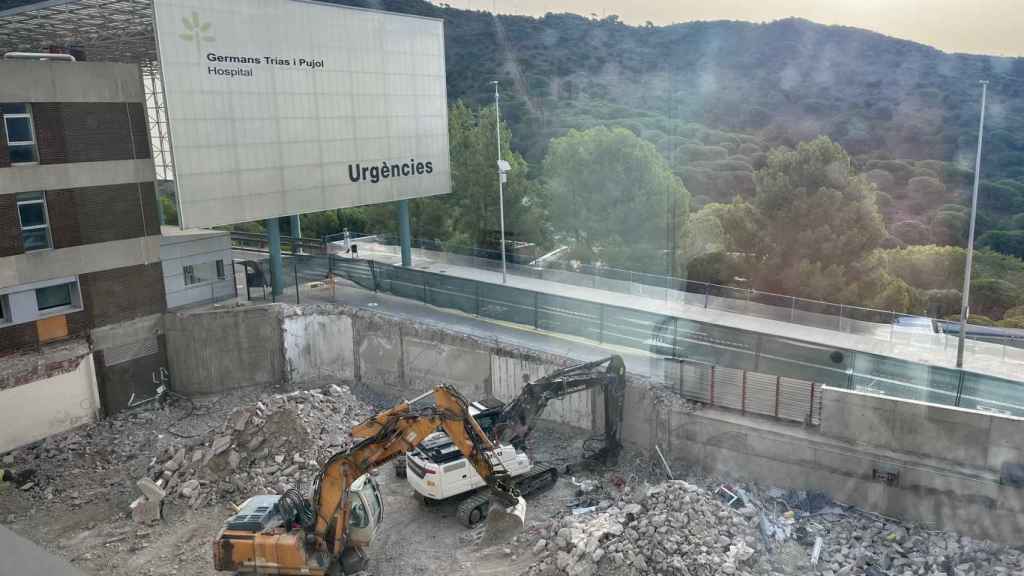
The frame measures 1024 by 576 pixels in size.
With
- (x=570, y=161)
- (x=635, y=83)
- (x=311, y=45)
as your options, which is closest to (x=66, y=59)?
(x=311, y=45)

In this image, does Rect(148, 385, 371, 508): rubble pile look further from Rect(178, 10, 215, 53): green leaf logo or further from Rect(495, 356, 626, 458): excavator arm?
Rect(178, 10, 215, 53): green leaf logo

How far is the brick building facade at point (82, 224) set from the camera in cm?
2388

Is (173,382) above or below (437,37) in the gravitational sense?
below

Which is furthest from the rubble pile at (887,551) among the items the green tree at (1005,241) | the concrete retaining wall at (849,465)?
the green tree at (1005,241)

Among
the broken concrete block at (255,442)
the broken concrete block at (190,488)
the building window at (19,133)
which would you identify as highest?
the building window at (19,133)

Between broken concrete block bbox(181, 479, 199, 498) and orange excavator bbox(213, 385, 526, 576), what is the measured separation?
14.6 ft

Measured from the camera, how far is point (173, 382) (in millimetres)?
28438

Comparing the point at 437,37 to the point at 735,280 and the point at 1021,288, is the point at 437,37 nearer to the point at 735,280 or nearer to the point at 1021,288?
the point at 735,280

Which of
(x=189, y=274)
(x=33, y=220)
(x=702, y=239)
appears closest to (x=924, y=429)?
(x=702, y=239)

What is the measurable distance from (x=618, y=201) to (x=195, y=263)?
20.7 meters

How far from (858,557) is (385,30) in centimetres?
2537

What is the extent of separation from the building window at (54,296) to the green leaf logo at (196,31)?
30.3 ft

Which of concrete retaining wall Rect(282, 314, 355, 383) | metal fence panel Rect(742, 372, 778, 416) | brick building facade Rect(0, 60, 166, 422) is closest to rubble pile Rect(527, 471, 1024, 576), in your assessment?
metal fence panel Rect(742, 372, 778, 416)

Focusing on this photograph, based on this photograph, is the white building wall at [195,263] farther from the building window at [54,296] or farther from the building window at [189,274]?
the building window at [54,296]
